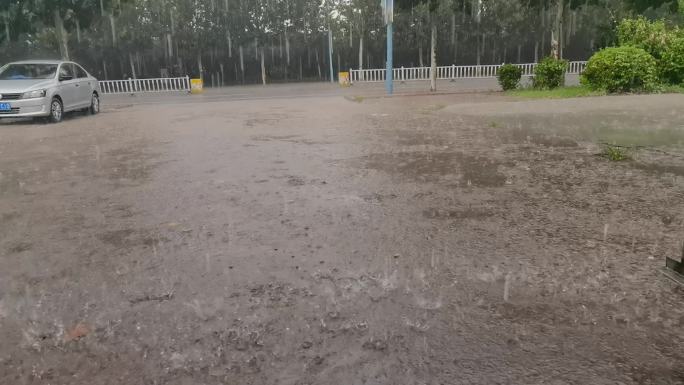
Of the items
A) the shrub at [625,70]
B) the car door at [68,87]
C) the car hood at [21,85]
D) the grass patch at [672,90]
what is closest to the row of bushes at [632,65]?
the shrub at [625,70]

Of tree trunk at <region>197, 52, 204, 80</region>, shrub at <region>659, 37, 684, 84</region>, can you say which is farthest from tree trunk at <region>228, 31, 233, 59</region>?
shrub at <region>659, 37, 684, 84</region>

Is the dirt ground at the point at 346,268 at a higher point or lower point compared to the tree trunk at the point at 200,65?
lower

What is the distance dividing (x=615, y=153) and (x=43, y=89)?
12851 millimetres

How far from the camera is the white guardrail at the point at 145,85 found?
1215 inches

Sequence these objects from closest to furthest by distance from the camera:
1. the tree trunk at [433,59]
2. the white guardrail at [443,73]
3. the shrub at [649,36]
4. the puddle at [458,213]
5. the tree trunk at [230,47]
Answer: the puddle at [458,213]
the shrub at [649,36]
the tree trunk at [433,59]
the white guardrail at [443,73]
the tree trunk at [230,47]

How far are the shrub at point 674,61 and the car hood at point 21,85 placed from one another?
19667 millimetres

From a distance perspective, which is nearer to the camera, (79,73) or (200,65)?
(79,73)

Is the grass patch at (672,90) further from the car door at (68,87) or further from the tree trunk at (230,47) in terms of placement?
the tree trunk at (230,47)

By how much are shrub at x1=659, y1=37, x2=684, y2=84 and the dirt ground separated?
1293cm

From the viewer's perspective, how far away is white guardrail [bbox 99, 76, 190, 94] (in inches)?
1215

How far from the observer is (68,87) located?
559 inches

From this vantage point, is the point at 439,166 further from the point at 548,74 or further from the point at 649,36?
the point at 649,36

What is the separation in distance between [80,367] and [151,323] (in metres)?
0.45

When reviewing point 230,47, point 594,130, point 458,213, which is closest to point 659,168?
point 458,213
